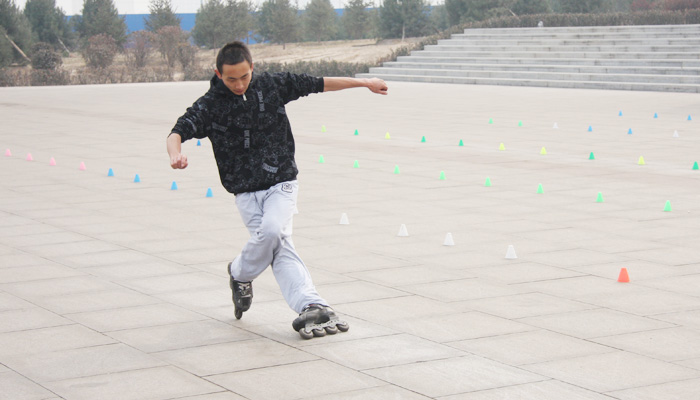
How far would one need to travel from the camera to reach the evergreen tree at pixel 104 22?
55.5 meters

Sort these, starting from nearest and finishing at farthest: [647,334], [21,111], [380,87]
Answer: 1. [647,334]
2. [380,87]
3. [21,111]

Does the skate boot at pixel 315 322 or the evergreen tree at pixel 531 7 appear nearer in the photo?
the skate boot at pixel 315 322

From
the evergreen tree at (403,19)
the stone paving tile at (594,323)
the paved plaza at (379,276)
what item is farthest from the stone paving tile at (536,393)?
the evergreen tree at (403,19)

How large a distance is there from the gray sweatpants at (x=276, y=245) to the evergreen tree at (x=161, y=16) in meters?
53.7

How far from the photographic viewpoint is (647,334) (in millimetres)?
5609

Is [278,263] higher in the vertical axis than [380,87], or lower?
lower

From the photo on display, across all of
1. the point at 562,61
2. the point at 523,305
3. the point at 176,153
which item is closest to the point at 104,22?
the point at 562,61

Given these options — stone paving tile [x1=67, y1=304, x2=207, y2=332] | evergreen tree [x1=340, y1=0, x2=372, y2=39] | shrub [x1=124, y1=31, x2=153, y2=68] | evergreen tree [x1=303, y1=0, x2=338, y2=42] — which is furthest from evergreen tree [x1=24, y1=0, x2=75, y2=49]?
stone paving tile [x1=67, y1=304, x2=207, y2=332]

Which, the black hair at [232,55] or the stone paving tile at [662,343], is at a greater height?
the black hair at [232,55]

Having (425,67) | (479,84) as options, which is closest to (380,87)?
(479,84)

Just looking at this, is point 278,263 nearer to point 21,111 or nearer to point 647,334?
point 647,334

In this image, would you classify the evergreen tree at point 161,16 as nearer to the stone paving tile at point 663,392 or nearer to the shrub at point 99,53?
the shrub at point 99,53

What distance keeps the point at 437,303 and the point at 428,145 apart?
368 inches

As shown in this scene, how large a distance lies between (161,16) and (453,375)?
5607cm
